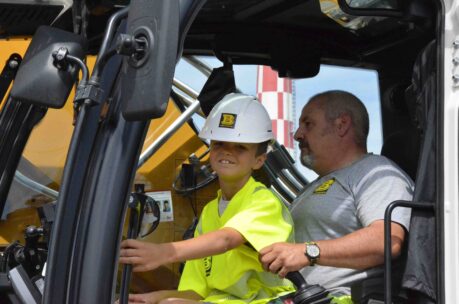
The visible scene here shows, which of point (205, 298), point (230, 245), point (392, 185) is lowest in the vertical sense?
point (205, 298)

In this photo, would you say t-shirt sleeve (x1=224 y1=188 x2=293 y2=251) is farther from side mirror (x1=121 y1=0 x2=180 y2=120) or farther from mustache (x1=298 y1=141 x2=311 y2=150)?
side mirror (x1=121 y1=0 x2=180 y2=120)

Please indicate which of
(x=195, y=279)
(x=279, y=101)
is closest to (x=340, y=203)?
(x=195, y=279)

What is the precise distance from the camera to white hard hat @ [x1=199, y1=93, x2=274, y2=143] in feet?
10.2

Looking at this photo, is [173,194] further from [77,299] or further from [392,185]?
[77,299]

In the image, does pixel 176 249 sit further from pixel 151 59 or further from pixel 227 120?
pixel 151 59

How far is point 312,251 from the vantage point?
287 cm

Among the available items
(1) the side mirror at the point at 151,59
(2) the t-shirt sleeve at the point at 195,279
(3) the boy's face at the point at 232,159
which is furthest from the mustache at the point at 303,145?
(1) the side mirror at the point at 151,59

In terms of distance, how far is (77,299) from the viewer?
221 cm

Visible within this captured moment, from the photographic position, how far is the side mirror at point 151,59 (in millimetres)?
2016

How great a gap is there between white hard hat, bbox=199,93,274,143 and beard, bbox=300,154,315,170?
356 millimetres

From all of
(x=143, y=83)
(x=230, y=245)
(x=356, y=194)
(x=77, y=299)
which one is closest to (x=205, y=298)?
(x=230, y=245)

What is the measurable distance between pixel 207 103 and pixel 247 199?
915 mm

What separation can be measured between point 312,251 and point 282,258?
119mm

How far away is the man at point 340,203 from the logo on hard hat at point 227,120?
466 millimetres
